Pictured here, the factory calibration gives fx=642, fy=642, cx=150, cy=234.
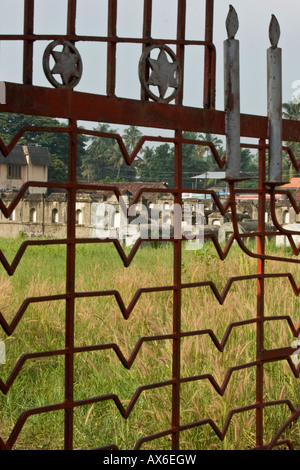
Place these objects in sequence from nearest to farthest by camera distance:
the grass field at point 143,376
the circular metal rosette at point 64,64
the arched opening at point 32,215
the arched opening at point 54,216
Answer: the circular metal rosette at point 64,64, the grass field at point 143,376, the arched opening at point 54,216, the arched opening at point 32,215

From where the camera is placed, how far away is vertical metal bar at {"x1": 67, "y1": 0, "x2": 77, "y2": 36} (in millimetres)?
1807

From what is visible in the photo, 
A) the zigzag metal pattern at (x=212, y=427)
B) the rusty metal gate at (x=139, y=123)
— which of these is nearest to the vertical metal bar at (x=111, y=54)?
the rusty metal gate at (x=139, y=123)

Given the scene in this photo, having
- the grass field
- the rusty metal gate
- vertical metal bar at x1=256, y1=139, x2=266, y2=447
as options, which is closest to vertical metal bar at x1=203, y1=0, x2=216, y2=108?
the rusty metal gate

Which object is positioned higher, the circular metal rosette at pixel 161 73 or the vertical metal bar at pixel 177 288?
the circular metal rosette at pixel 161 73

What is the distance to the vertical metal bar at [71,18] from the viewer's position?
181cm

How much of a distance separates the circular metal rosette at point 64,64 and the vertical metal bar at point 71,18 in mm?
74

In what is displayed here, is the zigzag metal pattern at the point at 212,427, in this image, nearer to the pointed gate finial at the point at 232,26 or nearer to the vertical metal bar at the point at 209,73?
the vertical metal bar at the point at 209,73

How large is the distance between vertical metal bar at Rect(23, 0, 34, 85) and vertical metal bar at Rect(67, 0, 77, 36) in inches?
Result: 4.2

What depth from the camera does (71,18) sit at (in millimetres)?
1836

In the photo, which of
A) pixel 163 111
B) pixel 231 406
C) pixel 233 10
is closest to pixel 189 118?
pixel 163 111

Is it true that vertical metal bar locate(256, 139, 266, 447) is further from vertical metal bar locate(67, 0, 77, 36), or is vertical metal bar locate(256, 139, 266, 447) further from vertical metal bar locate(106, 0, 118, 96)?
vertical metal bar locate(67, 0, 77, 36)

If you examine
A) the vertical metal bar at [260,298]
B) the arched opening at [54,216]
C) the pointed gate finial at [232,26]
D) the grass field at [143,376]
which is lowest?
the grass field at [143,376]

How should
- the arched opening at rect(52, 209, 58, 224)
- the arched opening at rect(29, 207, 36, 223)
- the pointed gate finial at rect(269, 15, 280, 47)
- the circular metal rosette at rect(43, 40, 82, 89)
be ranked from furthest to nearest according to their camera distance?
the arched opening at rect(29, 207, 36, 223)
the arched opening at rect(52, 209, 58, 224)
the pointed gate finial at rect(269, 15, 280, 47)
the circular metal rosette at rect(43, 40, 82, 89)

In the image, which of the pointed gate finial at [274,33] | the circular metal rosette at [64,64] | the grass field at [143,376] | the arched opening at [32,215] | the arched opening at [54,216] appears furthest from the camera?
the arched opening at [32,215]
